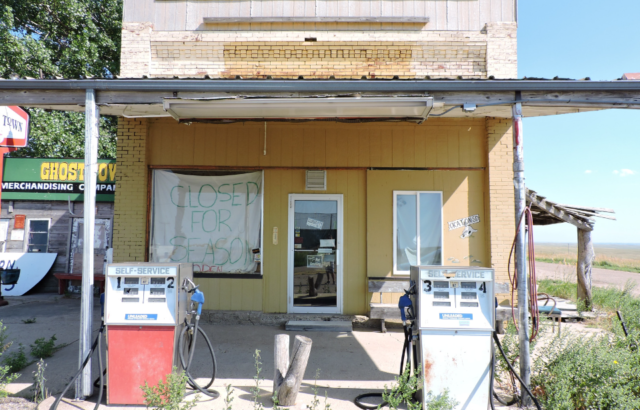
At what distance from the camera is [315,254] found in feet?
25.8

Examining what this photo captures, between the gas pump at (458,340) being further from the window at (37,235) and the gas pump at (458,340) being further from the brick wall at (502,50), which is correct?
the window at (37,235)

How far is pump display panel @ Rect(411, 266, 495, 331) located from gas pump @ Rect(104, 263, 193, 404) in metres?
2.48

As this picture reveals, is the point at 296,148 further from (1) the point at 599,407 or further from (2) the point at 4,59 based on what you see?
(2) the point at 4,59

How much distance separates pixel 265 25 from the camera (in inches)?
322

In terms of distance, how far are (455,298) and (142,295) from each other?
316 cm

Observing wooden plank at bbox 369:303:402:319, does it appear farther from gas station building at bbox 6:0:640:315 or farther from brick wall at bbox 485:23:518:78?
brick wall at bbox 485:23:518:78

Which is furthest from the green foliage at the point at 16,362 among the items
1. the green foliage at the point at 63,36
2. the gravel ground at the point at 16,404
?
the green foliage at the point at 63,36

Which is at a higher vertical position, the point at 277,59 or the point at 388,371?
the point at 277,59

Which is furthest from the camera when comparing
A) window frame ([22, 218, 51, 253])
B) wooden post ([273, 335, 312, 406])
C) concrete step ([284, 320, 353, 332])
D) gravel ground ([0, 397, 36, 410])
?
window frame ([22, 218, 51, 253])

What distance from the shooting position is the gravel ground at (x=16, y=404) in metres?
4.25

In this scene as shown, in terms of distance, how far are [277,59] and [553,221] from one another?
314 inches

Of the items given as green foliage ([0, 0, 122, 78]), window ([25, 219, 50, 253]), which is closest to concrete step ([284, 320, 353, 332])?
window ([25, 219, 50, 253])

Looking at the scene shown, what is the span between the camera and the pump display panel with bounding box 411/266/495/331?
4.17m

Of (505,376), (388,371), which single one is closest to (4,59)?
(388,371)
